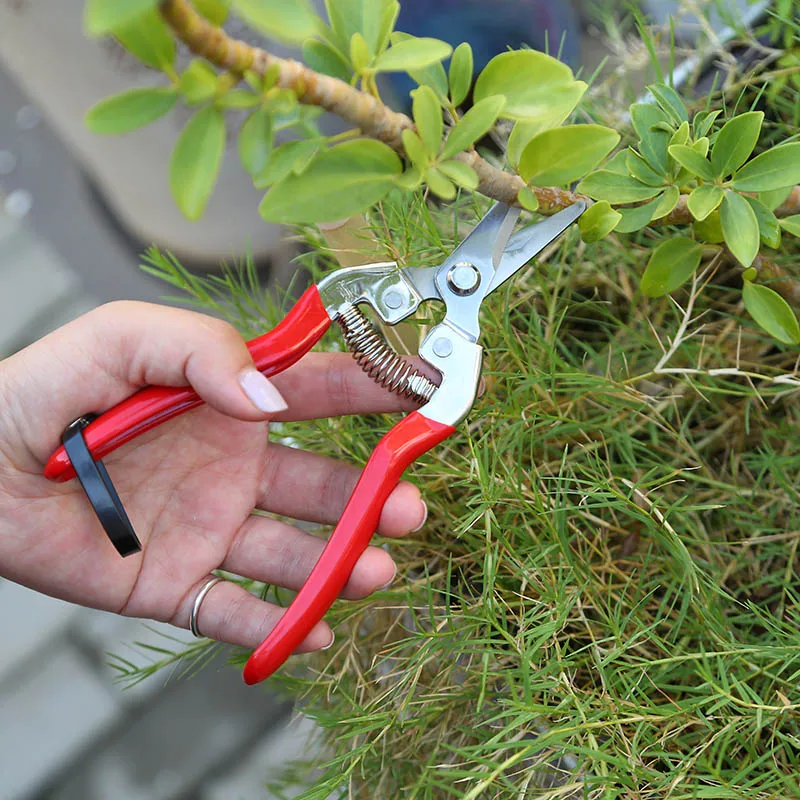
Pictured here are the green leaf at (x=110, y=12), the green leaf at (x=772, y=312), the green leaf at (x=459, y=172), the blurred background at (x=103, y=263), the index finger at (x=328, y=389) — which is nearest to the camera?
the green leaf at (x=110, y=12)

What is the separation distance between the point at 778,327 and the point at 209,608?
15.2 inches

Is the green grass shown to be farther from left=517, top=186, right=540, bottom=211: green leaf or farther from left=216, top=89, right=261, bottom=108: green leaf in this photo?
left=216, top=89, right=261, bottom=108: green leaf

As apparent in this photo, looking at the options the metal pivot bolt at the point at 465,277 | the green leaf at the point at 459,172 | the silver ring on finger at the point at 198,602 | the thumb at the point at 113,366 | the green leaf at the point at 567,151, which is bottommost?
the silver ring on finger at the point at 198,602

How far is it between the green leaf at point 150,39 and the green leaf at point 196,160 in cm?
2

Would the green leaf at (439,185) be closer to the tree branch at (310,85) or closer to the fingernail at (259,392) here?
the tree branch at (310,85)

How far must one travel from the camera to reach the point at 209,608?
1.79 ft

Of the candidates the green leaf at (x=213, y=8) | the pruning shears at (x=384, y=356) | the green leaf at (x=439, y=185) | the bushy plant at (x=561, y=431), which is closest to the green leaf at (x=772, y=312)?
the bushy plant at (x=561, y=431)

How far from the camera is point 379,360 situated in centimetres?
46

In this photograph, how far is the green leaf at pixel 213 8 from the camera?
0.24m

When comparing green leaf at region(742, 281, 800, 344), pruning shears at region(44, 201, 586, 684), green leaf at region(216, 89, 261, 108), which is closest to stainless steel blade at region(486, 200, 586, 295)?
pruning shears at region(44, 201, 586, 684)

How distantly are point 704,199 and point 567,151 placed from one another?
7 cm

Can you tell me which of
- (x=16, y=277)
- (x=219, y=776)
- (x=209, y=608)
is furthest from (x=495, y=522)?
(x=16, y=277)

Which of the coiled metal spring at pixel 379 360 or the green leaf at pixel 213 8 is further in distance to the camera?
the coiled metal spring at pixel 379 360

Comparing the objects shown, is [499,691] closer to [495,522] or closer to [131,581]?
[495,522]
